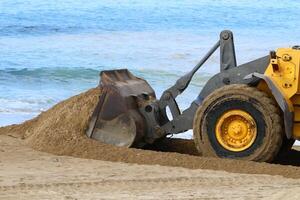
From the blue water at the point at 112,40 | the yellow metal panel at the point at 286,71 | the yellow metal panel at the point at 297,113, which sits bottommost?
the blue water at the point at 112,40

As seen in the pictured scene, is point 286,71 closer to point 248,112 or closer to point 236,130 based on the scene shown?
point 248,112

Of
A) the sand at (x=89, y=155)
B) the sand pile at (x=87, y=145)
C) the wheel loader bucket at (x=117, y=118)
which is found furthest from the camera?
the wheel loader bucket at (x=117, y=118)

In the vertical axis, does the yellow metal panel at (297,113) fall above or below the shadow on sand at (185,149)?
above

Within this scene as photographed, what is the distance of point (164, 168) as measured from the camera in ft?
28.4

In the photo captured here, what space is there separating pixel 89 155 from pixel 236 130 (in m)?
1.54

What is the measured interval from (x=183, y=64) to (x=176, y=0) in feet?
102

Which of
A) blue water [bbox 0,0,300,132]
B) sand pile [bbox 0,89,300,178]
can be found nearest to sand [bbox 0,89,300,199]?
sand pile [bbox 0,89,300,178]

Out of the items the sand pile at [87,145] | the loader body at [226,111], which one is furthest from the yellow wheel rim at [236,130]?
the sand pile at [87,145]

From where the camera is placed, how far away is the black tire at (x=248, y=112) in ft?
28.8

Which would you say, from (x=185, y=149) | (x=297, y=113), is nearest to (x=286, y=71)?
(x=297, y=113)

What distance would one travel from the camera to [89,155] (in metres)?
9.31

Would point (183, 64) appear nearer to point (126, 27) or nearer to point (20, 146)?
point (126, 27)

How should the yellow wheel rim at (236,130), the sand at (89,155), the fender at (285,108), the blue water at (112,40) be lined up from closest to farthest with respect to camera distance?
the sand at (89,155) < the fender at (285,108) < the yellow wheel rim at (236,130) < the blue water at (112,40)

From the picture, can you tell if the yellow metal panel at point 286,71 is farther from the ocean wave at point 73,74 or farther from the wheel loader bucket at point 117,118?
the ocean wave at point 73,74
